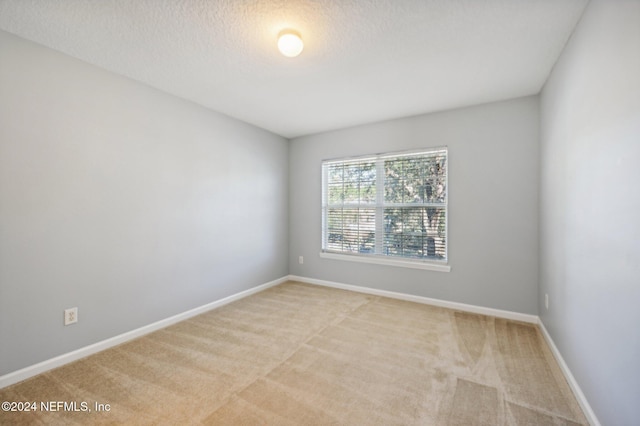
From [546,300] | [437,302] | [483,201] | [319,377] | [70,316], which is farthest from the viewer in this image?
[437,302]

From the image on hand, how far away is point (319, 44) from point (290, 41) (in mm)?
277

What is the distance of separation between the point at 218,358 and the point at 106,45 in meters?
2.61

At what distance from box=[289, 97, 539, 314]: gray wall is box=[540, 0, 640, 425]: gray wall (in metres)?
0.72

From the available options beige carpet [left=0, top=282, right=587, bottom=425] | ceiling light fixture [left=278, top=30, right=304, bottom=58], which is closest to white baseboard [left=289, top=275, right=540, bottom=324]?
beige carpet [left=0, top=282, right=587, bottom=425]

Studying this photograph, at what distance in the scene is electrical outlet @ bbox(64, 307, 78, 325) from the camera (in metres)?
2.18

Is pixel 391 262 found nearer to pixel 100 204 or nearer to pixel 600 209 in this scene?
pixel 600 209

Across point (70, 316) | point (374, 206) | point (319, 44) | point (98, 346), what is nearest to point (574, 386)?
point (374, 206)

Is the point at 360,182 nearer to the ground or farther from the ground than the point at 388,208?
farther from the ground

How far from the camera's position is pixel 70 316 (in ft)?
7.24

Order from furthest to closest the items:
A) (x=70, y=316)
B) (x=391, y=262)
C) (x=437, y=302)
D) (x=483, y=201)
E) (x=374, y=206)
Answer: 1. (x=374, y=206)
2. (x=391, y=262)
3. (x=437, y=302)
4. (x=483, y=201)
5. (x=70, y=316)

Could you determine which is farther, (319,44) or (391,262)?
(391,262)

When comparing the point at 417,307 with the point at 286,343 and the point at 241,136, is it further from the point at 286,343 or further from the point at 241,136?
the point at 241,136

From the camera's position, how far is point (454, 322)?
2947 mm

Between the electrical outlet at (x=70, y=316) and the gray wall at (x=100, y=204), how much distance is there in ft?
0.13
